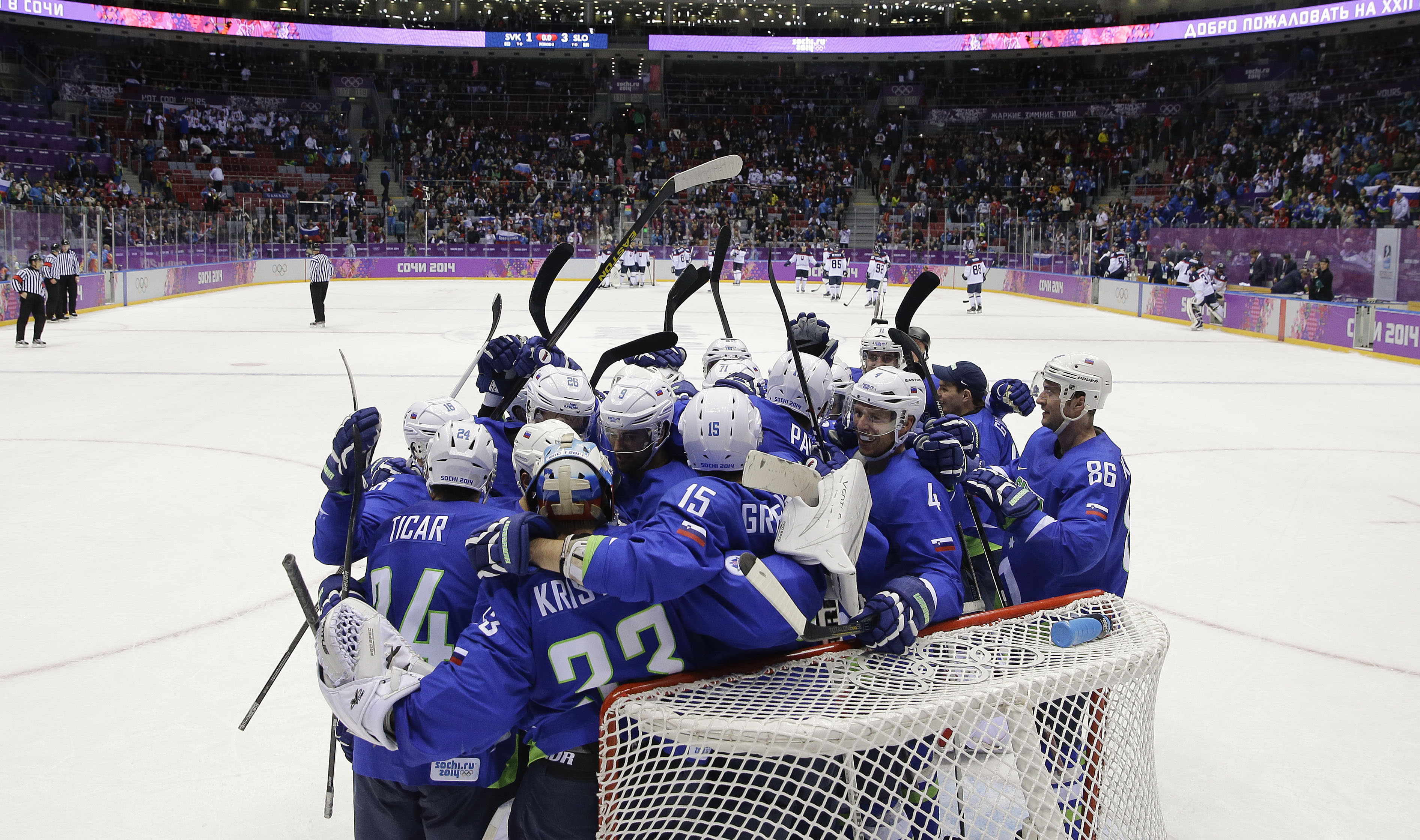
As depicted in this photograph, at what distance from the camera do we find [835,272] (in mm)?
26000

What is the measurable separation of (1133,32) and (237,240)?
27.4 m

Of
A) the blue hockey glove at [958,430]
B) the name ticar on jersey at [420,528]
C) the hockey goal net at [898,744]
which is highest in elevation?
the blue hockey glove at [958,430]

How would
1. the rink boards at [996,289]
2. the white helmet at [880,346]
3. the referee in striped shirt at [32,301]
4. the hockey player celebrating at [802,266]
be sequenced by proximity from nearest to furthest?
the white helmet at [880,346]
the referee in striped shirt at [32,301]
the rink boards at [996,289]
the hockey player celebrating at [802,266]

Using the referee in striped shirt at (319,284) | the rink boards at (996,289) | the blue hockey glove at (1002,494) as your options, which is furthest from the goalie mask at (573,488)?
the referee in striped shirt at (319,284)

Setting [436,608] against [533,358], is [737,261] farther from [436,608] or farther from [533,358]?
[436,608]

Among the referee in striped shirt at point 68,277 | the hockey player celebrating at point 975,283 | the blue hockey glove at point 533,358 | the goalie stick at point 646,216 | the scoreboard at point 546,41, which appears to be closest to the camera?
the goalie stick at point 646,216

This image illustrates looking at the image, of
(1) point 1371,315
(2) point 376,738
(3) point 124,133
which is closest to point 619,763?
(2) point 376,738

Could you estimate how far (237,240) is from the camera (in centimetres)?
2639

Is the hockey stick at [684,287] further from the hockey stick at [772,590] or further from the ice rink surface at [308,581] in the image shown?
the hockey stick at [772,590]

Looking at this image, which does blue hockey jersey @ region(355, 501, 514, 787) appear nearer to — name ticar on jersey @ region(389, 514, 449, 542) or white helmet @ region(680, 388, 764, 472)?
name ticar on jersey @ region(389, 514, 449, 542)

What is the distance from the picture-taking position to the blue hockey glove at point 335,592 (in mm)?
2564

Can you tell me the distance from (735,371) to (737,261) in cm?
2609

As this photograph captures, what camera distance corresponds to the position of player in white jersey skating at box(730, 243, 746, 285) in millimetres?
29891

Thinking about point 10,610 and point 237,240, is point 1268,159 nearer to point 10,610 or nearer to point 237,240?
point 237,240
